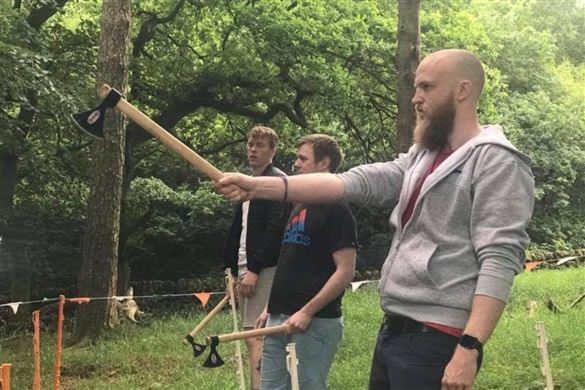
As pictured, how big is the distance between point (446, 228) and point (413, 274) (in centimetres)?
19

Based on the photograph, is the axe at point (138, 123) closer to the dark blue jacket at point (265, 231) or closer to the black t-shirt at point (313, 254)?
the black t-shirt at point (313, 254)

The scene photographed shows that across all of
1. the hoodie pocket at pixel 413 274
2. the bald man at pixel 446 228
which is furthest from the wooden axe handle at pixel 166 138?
the hoodie pocket at pixel 413 274

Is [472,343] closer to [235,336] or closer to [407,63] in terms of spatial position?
[235,336]

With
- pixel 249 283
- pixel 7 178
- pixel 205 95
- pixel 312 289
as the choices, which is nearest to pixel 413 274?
pixel 312 289

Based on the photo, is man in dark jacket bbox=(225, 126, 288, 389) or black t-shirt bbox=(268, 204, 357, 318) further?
man in dark jacket bbox=(225, 126, 288, 389)

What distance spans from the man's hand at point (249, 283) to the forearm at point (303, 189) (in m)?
2.01

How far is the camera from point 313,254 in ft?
11.7

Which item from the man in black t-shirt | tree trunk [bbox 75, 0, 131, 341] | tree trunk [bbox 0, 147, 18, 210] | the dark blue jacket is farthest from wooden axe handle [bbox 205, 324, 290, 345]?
tree trunk [bbox 0, 147, 18, 210]

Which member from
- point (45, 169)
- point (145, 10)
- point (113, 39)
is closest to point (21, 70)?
point (113, 39)

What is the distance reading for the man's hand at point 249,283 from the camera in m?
4.37

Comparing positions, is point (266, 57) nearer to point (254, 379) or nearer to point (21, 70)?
point (21, 70)

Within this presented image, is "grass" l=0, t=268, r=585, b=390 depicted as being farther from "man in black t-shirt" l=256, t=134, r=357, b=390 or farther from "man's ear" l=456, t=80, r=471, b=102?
"man's ear" l=456, t=80, r=471, b=102

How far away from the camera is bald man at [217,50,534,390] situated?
2.10 metres

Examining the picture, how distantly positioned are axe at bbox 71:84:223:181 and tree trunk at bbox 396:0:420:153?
5.21 m
